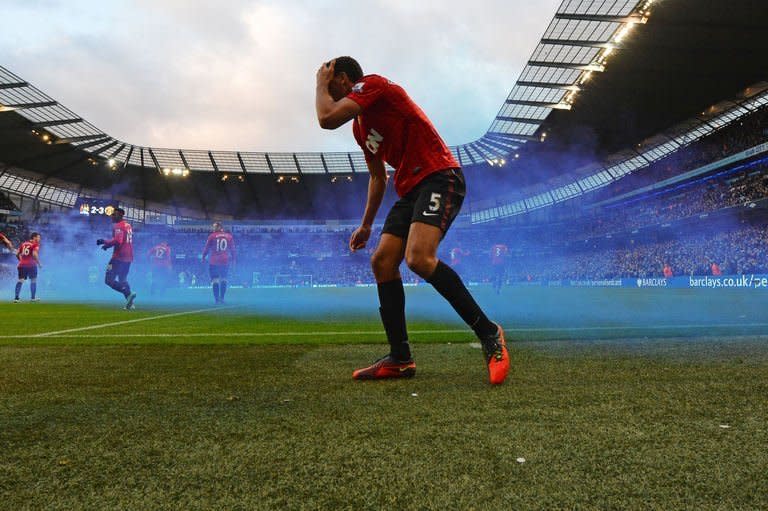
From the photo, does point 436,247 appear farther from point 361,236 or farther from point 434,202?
point 361,236

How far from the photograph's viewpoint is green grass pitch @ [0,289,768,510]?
3.91 feet

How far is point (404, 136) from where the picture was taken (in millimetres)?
3266

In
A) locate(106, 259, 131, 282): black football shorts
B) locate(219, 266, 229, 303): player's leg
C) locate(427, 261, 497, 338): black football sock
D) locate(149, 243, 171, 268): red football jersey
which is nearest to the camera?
locate(427, 261, 497, 338): black football sock

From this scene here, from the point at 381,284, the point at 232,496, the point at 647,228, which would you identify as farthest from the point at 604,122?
the point at 232,496

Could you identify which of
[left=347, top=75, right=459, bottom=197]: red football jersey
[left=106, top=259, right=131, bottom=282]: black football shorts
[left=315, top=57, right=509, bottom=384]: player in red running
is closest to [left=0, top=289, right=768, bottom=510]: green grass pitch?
[left=315, top=57, right=509, bottom=384]: player in red running

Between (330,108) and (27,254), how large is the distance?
1528 centimetres

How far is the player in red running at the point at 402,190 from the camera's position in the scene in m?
2.92

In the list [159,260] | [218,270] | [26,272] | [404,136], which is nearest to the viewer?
[404,136]

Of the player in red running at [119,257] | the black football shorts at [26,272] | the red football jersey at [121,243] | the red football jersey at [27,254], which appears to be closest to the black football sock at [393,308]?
the player in red running at [119,257]

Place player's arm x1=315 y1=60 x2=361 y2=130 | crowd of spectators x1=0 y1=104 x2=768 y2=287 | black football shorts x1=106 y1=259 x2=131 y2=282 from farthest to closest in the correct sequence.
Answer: crowd of spectators x1=0 y1=104 x2=768 y2=287 < black football shorts x1=106 y1=259 x2=131 y2=282 < player's arm x1=315 y1=60 x2=361 y2=130

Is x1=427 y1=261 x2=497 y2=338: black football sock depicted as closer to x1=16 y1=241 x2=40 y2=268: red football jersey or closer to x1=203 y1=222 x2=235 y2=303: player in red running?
x1=203 y1=222 x2=235 y2=303: player in red running

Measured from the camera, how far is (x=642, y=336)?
15.3ft

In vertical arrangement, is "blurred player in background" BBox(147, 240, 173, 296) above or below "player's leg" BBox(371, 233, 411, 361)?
above

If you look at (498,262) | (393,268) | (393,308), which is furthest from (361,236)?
(498,262)
